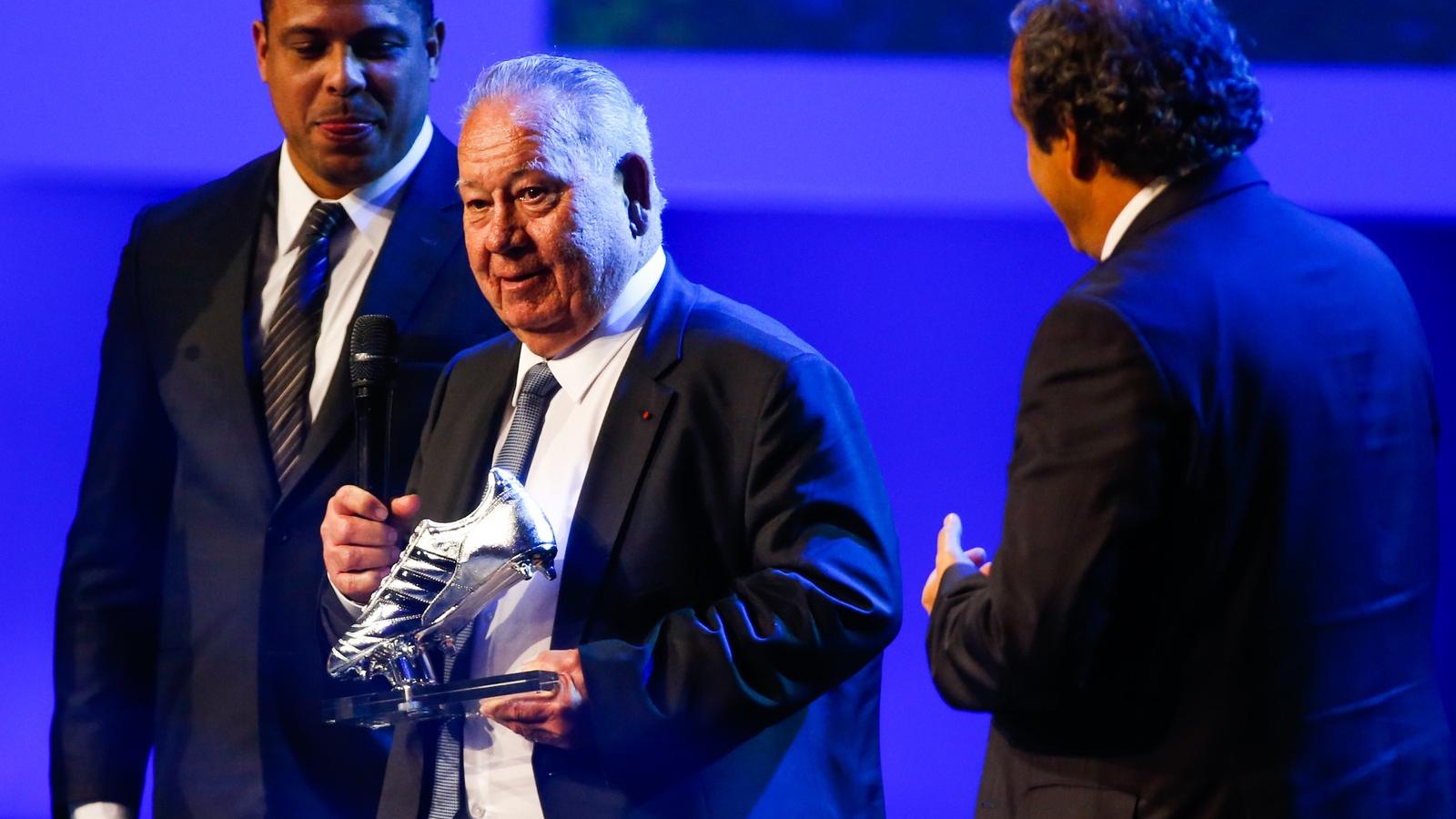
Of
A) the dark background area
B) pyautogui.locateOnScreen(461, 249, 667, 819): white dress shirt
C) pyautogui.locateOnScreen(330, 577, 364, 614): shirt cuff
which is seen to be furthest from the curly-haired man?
the dark background area

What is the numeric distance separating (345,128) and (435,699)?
3.49ft

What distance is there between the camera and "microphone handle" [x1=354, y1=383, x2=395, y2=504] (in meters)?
1.98

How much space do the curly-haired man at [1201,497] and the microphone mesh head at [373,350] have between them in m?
0.85

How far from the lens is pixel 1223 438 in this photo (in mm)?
1388

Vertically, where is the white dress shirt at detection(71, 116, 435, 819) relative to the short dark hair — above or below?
below

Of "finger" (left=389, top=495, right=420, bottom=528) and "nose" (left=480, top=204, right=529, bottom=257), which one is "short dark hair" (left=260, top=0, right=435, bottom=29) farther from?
"finger" (left=389, top=495, right=420, bottom=528)

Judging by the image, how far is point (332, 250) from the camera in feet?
7.89

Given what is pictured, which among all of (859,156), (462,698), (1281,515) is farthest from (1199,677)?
(859,156)

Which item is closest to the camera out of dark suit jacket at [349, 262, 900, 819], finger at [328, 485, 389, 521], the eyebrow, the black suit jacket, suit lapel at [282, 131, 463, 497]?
the black suit jacket

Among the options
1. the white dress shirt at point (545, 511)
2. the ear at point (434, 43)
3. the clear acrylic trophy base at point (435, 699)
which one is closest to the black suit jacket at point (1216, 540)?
the clear acrylic trophy base at point (435, 699)

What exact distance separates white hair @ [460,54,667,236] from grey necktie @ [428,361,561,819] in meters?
0.25

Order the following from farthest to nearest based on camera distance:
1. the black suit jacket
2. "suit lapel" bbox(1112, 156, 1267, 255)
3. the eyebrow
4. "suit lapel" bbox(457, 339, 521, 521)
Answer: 1. the eyebrow
2. "suit lapel" bbox(457, 339, 521, 521)
3. "suit lapel" bbox(1112, 156, 1267, 255)
4. the black suit jacket

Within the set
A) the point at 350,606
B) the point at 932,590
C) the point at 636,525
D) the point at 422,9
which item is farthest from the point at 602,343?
the point at 422,9

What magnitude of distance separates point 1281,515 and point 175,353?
1.71 m
